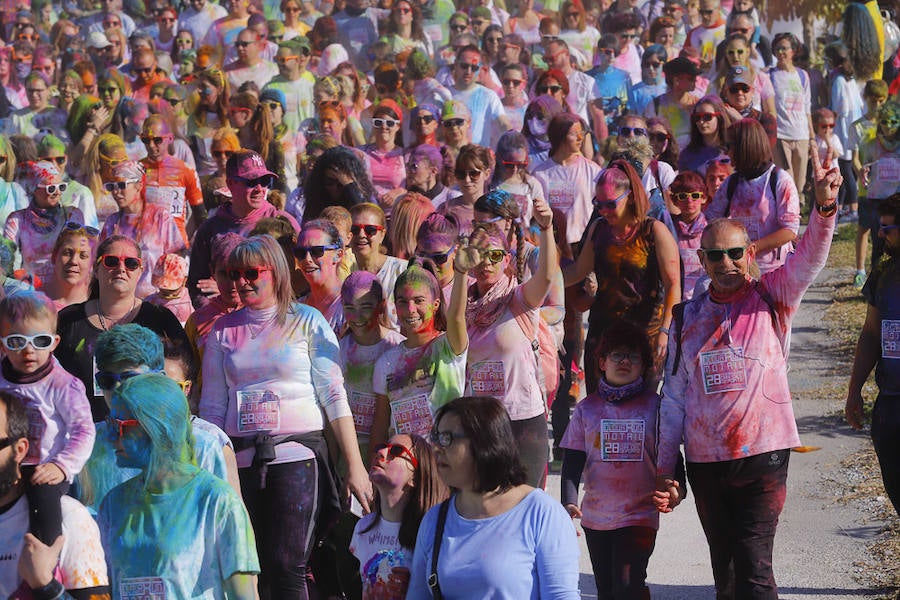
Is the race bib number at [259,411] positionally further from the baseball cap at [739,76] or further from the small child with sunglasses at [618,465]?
the baseball cap at [739,76]

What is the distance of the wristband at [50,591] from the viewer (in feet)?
15.1

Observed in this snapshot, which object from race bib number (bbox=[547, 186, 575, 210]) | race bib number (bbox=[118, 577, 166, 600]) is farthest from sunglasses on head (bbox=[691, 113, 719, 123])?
race bib number (bbox=[118, 577, 166, 600])

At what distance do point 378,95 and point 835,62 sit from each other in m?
5.75

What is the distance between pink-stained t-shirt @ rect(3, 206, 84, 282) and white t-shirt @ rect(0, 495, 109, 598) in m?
4.80

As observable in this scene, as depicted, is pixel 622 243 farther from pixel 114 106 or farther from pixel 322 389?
pixel 114 106

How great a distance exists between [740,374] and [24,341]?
2717mm

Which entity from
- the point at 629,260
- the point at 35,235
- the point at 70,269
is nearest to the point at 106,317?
the point at 70,269

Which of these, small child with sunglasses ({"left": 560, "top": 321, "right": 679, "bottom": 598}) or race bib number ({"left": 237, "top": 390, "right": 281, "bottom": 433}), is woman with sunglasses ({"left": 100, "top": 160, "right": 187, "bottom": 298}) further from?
small child with sunglasses ({"left": 560, "top": 321, "right": 679, "bottom": 598})

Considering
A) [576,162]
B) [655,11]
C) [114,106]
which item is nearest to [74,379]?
[576,162]

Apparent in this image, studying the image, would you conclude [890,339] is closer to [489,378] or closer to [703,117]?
[489,378]

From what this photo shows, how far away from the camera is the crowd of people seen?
15.4 ft

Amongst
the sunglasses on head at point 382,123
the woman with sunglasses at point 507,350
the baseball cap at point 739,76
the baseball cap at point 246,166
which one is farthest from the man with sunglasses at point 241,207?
the baseball cap at point 739,76

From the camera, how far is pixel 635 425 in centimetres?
642

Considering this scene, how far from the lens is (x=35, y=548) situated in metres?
4.61
